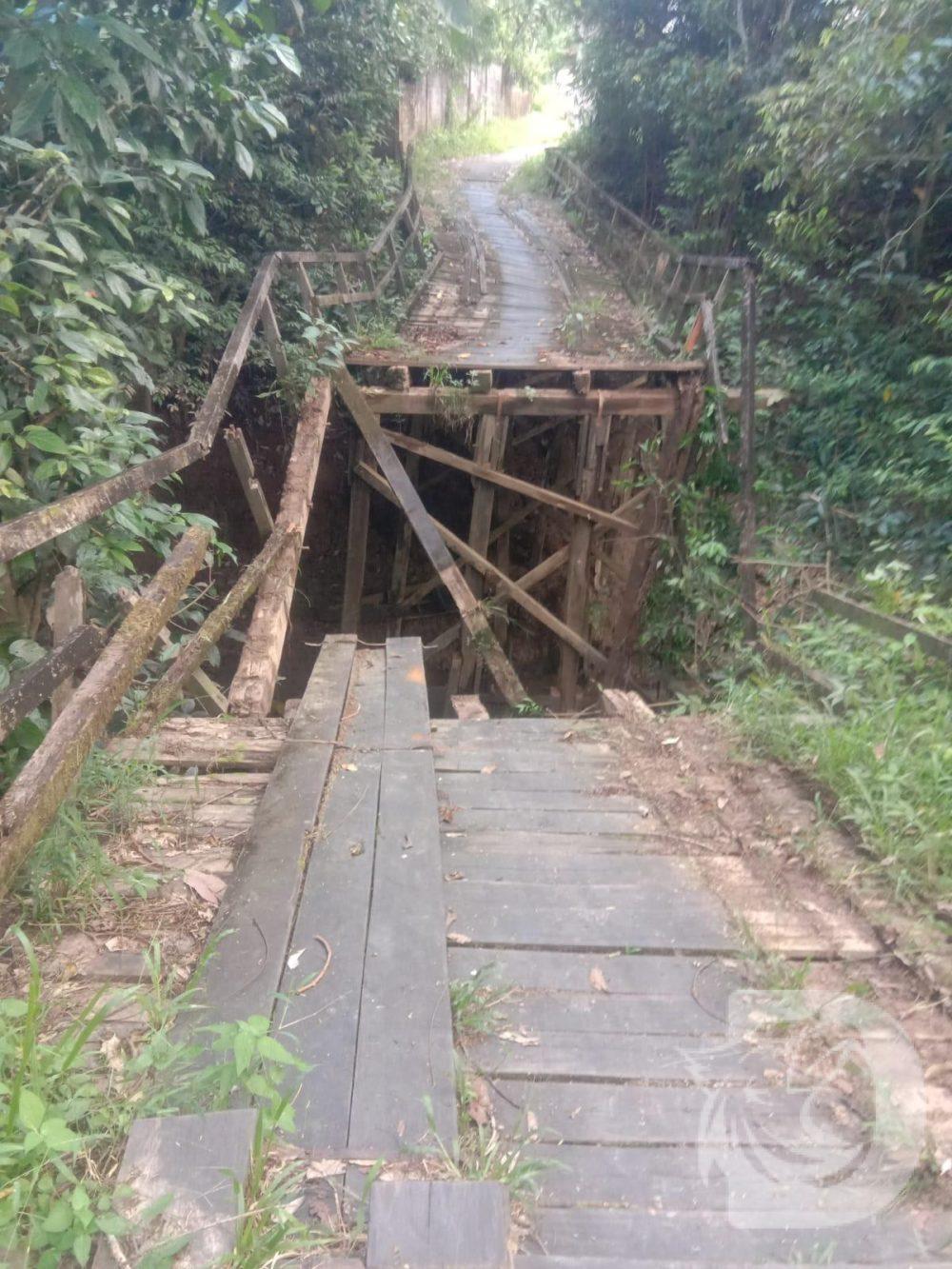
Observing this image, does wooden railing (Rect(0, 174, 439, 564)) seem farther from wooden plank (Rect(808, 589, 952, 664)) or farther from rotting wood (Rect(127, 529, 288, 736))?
wooden plank (Rect(808, 589, 952, 664))

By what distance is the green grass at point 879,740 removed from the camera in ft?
8.56

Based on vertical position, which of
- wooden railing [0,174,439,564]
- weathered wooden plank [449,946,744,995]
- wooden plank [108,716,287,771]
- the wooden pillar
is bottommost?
the wooden pillar

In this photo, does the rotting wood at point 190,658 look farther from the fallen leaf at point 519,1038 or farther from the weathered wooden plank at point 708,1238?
the weathered wooden plank at point 708,1238

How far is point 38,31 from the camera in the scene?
2.69 meters

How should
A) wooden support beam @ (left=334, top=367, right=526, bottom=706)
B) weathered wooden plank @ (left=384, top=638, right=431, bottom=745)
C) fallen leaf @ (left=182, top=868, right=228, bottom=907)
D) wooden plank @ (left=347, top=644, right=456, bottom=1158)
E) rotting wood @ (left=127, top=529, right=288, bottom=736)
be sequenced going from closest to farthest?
1. wooden plank @ (left=347, top=644, right=456, bottom=1158)
2. fallen leaf @ (left=182, top=868, right=228, bottom=907)
3. rotting wood @ (left=127, top=529, right=288, bottom=736)
4. weathered wooden plank @ (left=384, top=638, right=431, bottom=745)
5. wooden support beam @ (left=334, top=367, right=526, bottom=706)

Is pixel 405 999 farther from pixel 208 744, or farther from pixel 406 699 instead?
pixel 406 699

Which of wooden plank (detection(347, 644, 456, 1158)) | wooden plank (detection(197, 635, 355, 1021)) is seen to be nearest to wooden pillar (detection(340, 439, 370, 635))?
wooden plank (detection(197, 635, 355, 1021))

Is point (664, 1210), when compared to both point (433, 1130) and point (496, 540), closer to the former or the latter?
point (433, 1130)

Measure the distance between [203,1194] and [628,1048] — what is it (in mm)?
983

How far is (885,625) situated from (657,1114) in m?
2.84

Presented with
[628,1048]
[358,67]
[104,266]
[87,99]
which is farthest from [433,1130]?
[358,67]

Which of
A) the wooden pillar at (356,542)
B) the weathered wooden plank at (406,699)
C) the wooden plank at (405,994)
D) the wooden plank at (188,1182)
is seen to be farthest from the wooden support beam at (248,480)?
the wooden plank at (188,1182)

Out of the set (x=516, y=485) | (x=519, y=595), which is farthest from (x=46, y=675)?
(x=516, y=485)

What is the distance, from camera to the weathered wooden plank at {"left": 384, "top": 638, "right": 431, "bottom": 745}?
3291 mm
